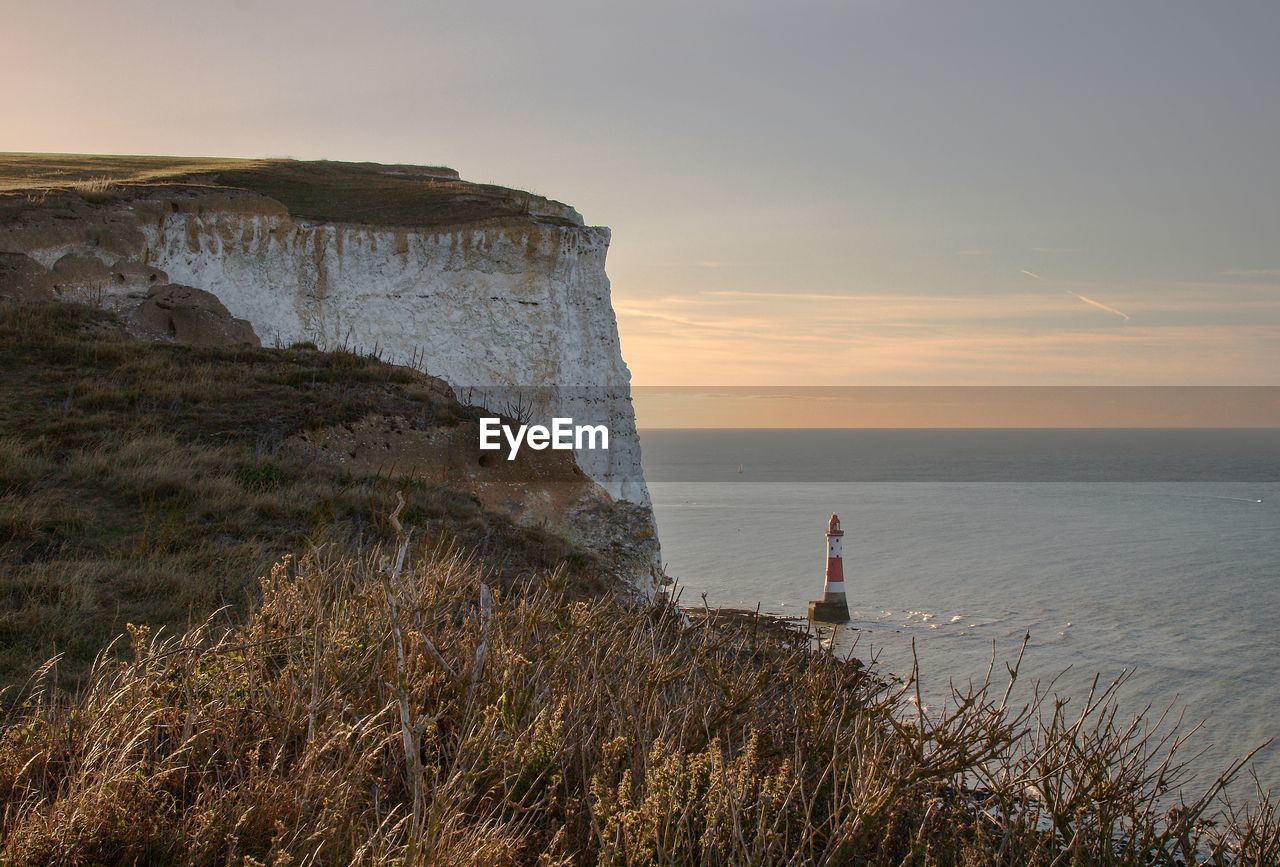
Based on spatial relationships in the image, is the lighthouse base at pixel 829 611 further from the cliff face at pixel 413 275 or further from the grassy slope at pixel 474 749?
the grassy slope at pixel 474 749

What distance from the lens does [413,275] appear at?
24.2 meters

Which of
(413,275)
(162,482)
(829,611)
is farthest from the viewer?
(413,275)

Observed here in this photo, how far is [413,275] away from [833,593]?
1313cm

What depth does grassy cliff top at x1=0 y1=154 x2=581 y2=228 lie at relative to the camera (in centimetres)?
2395

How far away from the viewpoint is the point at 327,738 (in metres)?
3.39

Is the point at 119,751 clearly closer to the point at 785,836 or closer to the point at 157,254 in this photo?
the point at 785,836

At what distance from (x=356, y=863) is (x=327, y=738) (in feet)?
2.57

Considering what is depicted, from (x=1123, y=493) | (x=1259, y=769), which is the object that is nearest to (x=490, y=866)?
(x=1259, y=769)

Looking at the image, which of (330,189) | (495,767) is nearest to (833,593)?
(495,767)

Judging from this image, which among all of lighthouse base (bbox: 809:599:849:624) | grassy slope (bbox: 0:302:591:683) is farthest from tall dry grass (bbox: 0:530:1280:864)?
lighthouse base (bbox: 809:599:849:624)

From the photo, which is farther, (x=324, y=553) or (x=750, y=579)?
(x=750, y=579)

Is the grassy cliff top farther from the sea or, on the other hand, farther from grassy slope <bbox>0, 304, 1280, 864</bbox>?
grassy slope <bbox>0, 304, 1280, 864</bbox>

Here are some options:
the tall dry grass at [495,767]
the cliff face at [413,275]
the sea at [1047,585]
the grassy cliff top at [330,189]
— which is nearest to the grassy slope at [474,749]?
the tall dry grass at [495,767]

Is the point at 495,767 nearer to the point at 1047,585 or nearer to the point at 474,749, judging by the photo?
the point at 474,749
